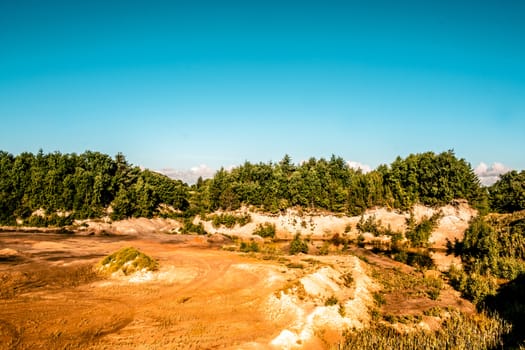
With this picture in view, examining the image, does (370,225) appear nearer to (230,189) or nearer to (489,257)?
Result: (489,257)

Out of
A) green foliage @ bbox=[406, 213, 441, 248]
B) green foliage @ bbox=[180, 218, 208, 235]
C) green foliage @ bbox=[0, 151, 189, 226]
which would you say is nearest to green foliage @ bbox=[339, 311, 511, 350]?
green foliage @ bbox=[406, 213, 441, 248]

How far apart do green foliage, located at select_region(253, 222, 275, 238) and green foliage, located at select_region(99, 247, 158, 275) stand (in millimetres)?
42344

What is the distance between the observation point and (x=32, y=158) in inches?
3287

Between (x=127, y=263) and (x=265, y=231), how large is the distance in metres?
45.1

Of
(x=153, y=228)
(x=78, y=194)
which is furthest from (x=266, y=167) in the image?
(x=78, y=194)

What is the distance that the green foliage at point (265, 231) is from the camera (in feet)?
248

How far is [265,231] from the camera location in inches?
2985

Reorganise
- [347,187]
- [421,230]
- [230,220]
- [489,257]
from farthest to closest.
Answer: [347,187] → [230,220] → [421,230] → [489,257]

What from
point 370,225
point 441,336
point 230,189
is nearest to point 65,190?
point 230,189

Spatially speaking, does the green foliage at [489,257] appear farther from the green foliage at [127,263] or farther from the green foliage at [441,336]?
the green foliage at [127,263]

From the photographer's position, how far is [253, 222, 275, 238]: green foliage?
75.7m

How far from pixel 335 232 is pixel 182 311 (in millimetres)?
58140

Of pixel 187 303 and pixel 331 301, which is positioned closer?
pixel 187 303

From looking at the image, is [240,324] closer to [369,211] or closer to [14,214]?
[369,211]
